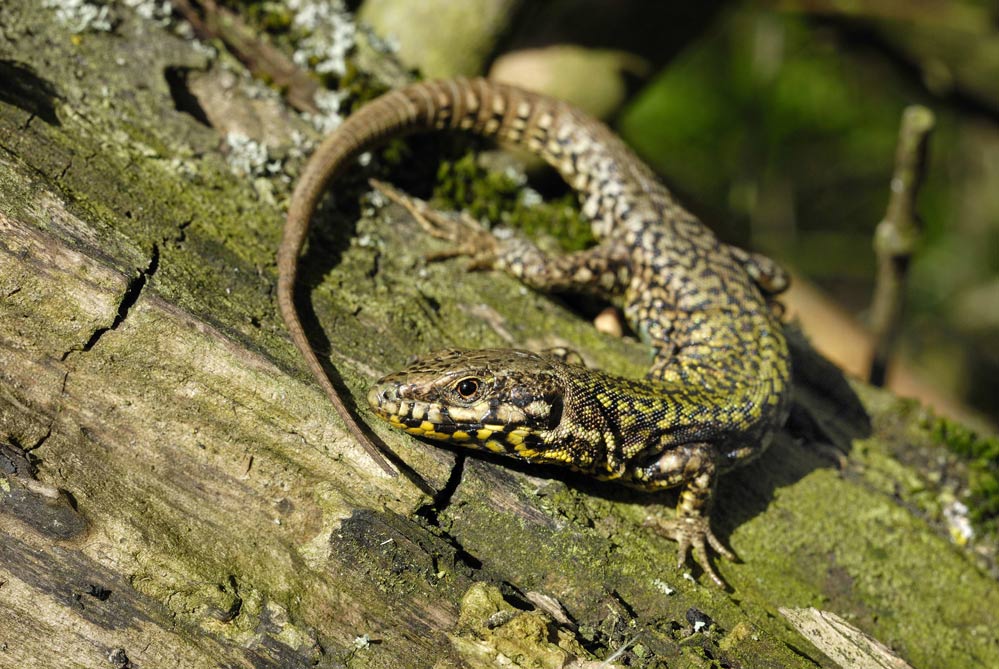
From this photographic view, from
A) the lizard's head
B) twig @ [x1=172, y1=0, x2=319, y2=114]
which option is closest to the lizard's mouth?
the lizard's head

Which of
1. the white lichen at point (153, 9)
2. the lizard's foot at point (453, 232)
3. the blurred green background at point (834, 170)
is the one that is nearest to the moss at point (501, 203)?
the lizard's foot at point (453, 232)

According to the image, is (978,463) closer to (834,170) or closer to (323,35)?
(323,35)

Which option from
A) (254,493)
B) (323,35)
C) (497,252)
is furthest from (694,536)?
(323,35)

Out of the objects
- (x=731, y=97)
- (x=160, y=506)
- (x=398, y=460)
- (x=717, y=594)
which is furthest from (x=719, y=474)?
(x=731, y=97)

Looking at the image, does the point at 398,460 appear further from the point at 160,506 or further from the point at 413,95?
the point at 413,95

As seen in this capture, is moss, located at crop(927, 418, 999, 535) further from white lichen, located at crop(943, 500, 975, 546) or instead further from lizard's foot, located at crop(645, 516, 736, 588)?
lizard's foot, located at crop(645, 516, 736, 588)
